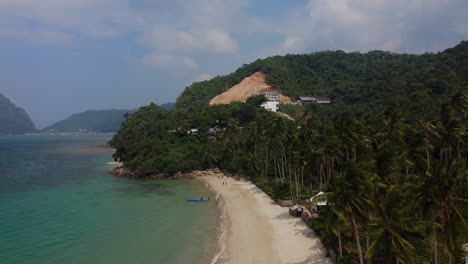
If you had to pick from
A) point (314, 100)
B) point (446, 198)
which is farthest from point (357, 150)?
point (314, 100)

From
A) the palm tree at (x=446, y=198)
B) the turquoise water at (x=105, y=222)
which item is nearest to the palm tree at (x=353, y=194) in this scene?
the palm tree at (x=446, y=198)

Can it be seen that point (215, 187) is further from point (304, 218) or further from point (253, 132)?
point (304, 218)

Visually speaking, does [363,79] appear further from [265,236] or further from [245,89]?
[265,236]

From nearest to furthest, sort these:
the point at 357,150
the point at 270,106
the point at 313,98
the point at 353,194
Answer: the point at 353,194
the point at 357,150
the point at 270,106
the point at 313,98

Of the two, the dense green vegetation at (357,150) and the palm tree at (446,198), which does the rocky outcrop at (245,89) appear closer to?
the dense green vegetation at (357,150)

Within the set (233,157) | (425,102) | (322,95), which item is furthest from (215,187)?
(322,95)

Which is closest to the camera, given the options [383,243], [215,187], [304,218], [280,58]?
[383,243]

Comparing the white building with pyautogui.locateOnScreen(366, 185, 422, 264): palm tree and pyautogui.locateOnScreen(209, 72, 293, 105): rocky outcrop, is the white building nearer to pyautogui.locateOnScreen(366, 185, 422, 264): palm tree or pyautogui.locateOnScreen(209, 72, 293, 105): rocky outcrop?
pyautogui.locateOnScreen(209, 72, 293, 105): rocky outcrop
